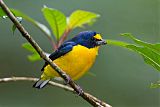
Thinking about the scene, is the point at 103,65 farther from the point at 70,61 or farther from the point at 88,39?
the point at 70,61

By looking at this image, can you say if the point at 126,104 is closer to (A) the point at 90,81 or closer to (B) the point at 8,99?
(A) the point at 90,81

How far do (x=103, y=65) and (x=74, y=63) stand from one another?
80.0 inches

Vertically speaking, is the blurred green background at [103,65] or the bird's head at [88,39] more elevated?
the bird's head at [88,39]

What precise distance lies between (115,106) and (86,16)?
2.03 metres

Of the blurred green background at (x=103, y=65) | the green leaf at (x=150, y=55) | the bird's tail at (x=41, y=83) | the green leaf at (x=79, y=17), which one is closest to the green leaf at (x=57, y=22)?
the green leaf at (x=79, y=17)

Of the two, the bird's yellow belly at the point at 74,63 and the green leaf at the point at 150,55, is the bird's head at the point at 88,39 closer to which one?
the bird's yellow belly at the point at 74,63

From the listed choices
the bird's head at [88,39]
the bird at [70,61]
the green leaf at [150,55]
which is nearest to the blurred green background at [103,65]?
the bird's head at [88,39]

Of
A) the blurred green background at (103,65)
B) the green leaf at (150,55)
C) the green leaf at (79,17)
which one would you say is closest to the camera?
the green leaf at (150,55)

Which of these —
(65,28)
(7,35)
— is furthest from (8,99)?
(65,28)

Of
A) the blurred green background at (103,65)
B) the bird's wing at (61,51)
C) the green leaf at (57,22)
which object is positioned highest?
the green leaf at (57,22)

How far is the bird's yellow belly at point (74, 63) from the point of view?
192cm

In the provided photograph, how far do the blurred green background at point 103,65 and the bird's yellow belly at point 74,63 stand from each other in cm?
165

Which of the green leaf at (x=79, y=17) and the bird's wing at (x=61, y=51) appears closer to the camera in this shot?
the bird's wing at (x=61, y=51)

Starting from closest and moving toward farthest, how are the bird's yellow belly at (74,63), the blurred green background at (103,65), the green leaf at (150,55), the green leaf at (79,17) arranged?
the green leaf at (150,55) → the bird's yellow belly at (74,63) → the green leaf at (79,17) → the blurred green background at (103,65)
